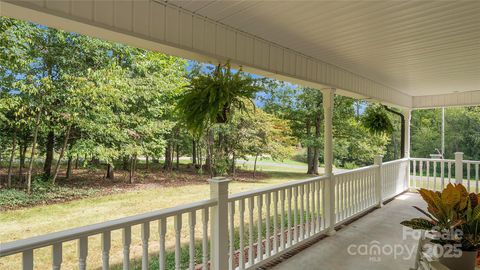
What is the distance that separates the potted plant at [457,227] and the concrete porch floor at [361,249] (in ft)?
6.03


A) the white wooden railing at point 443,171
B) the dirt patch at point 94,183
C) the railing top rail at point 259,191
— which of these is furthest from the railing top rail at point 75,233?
the dirt patch at point 94,183

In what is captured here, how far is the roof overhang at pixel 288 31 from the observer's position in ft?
6.18

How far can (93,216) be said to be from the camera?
6.42 meters

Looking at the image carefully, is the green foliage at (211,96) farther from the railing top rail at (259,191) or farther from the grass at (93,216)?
the grass at (93,216)

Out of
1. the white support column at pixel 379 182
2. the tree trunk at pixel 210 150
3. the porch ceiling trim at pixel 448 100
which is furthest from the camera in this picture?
the tree trunk at pixel 210 150

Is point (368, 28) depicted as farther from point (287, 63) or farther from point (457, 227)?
point (457, 227)

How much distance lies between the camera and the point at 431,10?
229 centimetres

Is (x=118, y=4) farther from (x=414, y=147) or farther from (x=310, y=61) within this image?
(x=414, y=147)

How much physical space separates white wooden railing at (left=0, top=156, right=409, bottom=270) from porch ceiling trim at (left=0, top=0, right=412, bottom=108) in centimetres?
119

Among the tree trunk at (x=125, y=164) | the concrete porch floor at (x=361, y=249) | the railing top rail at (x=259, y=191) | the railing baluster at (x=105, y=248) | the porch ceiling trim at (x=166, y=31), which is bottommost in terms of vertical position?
the concrete porch floor at (x=361, y=249)

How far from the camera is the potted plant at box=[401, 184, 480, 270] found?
1355 mm

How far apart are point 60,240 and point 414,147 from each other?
20.4m

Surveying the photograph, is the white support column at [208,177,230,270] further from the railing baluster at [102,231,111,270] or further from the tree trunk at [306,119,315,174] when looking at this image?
the tree trunk at [306,119,315,174]

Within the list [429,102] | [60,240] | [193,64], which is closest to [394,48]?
[60,240]
